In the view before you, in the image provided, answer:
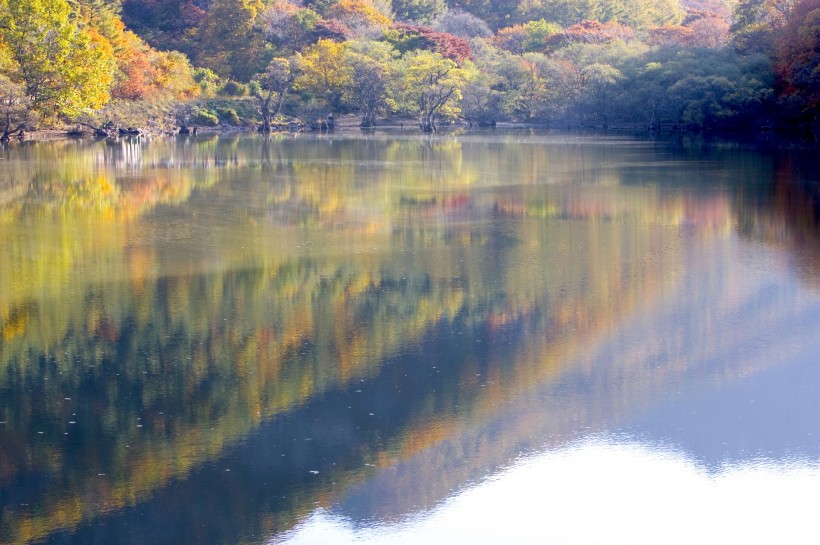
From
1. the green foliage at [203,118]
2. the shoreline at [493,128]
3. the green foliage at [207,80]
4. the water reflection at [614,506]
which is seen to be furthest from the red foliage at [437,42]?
the water reflection at [614,506]

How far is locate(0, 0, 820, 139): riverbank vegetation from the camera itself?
33219 mm

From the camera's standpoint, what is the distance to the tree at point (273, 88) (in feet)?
151

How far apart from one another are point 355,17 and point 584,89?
54.7 feet

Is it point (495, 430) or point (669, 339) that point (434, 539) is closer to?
point (495, 430)

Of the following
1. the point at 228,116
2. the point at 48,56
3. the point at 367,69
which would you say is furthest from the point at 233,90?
the point at 48,56

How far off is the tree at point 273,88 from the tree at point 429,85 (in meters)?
5.48

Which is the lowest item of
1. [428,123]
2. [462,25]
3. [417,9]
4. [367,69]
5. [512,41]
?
[428,123]

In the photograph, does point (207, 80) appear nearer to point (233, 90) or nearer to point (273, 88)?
point (233, 90)

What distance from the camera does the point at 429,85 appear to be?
46.6 metres

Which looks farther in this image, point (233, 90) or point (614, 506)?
point (233, 90)

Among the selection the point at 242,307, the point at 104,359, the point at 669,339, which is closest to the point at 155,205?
the point at 242,307

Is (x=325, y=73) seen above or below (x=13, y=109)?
above

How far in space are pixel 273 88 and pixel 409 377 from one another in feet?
139

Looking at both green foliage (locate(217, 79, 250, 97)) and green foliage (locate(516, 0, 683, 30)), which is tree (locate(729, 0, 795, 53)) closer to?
green foliage (locate(516, 0, 683, 30))
